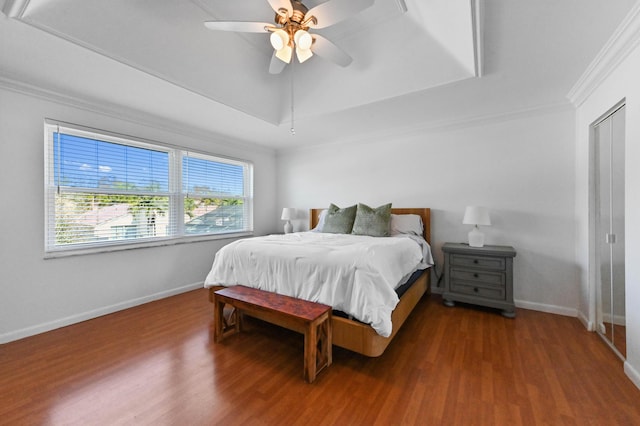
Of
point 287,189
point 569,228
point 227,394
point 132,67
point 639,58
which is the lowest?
point 227,394

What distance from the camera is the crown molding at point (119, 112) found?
86.7 inches

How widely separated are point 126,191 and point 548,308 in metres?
4.85

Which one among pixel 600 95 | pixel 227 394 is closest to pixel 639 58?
pixel 600 95

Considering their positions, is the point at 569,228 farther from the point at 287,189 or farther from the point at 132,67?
the point at 132,67

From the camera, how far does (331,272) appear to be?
74.7 inches

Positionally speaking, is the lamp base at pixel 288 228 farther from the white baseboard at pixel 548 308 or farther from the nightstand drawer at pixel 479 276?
the white baseboard at pixel 548 308

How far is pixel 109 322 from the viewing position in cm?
251

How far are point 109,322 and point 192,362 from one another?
1.32m

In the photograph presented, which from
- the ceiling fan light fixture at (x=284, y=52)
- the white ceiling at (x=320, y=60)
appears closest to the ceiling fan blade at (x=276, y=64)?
the ceiling fan light fixture at (x=284, y=52)

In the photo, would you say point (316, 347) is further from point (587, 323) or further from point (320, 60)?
point (320, 60)

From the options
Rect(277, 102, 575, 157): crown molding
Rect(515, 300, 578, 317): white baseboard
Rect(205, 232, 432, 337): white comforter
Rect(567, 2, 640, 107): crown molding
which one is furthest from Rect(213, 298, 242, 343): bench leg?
Rect(567, 2, 640, 107): crown molding

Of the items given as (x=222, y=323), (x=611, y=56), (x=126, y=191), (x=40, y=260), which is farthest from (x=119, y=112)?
(x=611, y=56)

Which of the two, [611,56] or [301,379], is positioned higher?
[611,56]

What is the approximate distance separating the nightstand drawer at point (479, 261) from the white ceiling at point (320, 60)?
167cm
